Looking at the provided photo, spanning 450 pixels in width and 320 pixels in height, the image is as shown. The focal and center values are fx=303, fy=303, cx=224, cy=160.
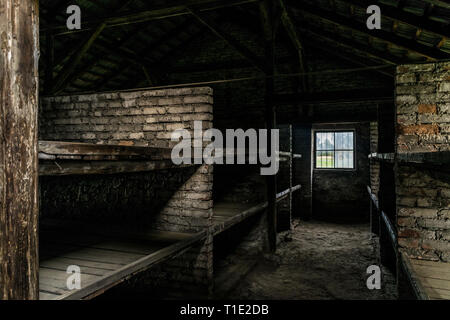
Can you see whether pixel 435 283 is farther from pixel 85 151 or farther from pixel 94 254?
pixel 94 254

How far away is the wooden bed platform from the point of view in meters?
1.87

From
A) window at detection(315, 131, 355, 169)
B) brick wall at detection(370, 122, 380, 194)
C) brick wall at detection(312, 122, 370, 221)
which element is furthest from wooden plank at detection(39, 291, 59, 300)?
window at detection(315, 131, 355, 169)

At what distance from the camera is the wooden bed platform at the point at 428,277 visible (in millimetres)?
1866

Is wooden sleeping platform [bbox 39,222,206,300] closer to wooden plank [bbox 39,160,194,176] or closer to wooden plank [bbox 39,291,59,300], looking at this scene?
wooden plank [bbox 39,291,59,300]

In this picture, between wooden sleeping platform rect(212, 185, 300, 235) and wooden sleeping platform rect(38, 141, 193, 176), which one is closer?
wooden sleeping platform rect(38, 141, 193, 176)

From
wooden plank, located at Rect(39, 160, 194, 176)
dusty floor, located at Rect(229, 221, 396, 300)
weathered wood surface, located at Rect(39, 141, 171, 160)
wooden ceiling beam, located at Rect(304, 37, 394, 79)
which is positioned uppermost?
wooden ceiling beam, located at Rect(304, 37, 394, 79)

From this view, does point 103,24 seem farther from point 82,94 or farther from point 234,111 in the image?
point 234,111

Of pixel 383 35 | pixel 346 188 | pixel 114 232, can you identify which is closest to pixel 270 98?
pixel 383 35

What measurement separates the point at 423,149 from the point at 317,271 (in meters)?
3.09

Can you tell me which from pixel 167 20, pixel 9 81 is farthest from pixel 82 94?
pixel 167 20

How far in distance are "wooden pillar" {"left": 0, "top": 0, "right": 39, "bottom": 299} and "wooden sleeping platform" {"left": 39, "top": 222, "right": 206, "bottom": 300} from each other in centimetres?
64

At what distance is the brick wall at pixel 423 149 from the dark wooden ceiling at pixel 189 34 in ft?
1.14

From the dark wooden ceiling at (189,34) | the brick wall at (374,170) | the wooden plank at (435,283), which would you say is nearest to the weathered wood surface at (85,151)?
the wooden plank at (435,283)
